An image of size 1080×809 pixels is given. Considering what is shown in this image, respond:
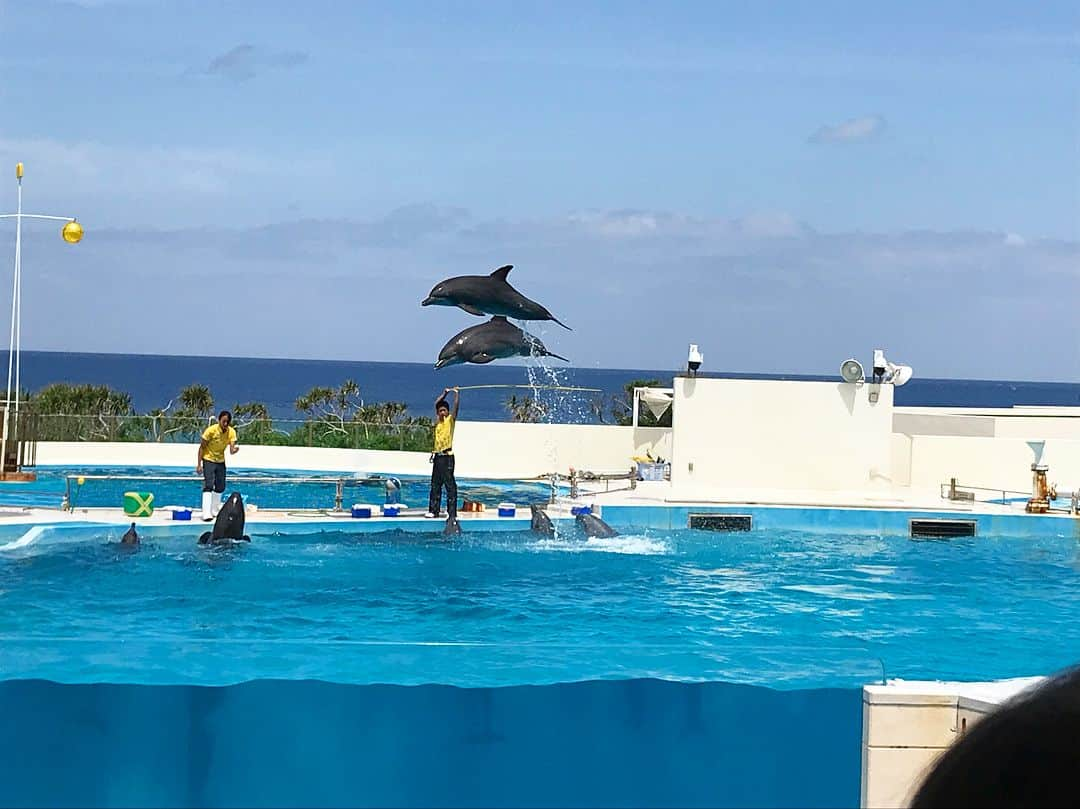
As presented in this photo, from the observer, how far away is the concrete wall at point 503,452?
18.4 metres

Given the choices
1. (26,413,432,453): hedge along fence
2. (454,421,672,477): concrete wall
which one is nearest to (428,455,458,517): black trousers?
(454,421,672,477): concrete wall

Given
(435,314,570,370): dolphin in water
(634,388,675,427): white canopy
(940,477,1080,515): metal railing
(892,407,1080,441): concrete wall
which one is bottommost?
(940,477,1080,515): metal railing

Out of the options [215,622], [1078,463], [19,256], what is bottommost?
[215,622]

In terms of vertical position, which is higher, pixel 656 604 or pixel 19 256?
pixel 19 256

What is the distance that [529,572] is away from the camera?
10.9m

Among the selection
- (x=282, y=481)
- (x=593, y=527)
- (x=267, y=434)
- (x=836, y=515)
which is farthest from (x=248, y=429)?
(x=836, y=515)

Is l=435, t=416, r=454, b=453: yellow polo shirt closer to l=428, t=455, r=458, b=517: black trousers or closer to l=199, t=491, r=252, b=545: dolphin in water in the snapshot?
l=428, t=455, r=458, b=517: black trousers

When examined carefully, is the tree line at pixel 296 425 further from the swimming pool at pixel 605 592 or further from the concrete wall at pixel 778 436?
the swimming pool at pixel 605 592

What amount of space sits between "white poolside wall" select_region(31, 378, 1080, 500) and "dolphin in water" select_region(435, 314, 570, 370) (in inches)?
92.9

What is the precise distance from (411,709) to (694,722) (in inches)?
35.3

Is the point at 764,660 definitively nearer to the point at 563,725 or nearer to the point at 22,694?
the point at 563,725

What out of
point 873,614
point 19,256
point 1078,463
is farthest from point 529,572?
point 19,256

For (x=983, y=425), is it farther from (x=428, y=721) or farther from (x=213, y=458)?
(x=428, y=721)

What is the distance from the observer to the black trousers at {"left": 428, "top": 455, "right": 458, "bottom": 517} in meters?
12.6
